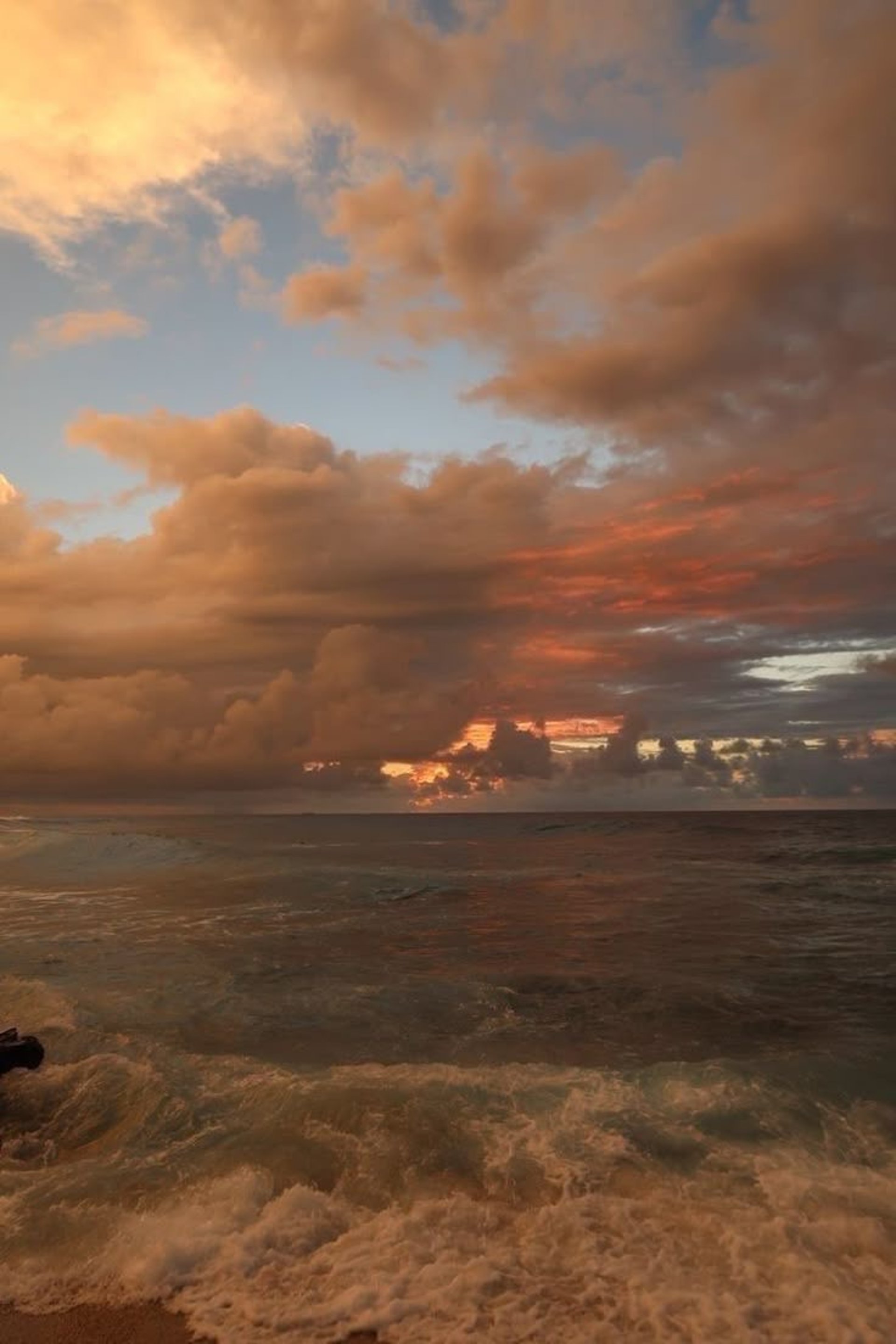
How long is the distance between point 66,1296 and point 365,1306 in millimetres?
2262

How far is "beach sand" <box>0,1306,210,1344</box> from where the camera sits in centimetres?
522

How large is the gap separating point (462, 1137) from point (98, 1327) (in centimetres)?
401

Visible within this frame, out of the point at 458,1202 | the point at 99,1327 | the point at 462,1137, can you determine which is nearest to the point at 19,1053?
the point at 99,1327

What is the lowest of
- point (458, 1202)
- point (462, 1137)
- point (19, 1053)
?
point (462, 1137)

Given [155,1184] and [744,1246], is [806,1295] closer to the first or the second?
[744,1246]

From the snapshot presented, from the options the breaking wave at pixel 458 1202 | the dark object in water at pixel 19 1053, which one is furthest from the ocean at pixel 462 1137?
the dark object in water at pixel 19 1053

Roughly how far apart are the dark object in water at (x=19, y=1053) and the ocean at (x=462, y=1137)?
56 centimetres

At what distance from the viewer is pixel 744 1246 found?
621 cm

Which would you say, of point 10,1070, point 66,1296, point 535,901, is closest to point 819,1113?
point 66,1296

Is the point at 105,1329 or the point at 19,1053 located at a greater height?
the point at 19,1053

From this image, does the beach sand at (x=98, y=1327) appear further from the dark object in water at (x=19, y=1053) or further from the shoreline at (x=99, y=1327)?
the dark object in water at (x=19, y=1053)

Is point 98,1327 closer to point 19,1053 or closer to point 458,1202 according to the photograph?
point 458,1202

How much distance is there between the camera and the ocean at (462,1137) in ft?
18.5

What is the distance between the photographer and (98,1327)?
17.6 feet
